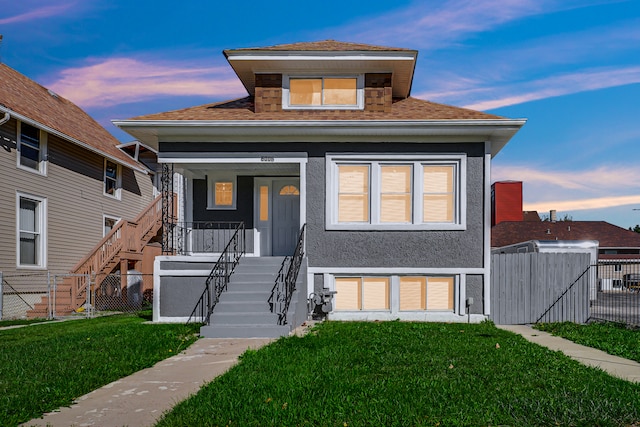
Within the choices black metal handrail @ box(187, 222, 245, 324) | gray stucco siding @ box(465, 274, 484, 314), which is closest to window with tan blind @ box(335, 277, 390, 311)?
gray stucco siding @ box(465, 274, 484, 314)

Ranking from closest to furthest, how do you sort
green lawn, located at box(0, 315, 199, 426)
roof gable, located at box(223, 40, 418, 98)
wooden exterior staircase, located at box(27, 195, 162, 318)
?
green lawn, located at box(0, 315, 199, 426) → roof gable, located at box(223, 40, 418, 98) → wooden exterior staircase, located at box(27, 195, 162, 318)

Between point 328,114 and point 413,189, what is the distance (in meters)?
2.86

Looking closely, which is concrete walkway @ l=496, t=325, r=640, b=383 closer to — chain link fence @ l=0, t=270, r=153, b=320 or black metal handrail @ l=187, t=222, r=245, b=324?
black metal handrail @ l=187, t=222, r=245, b=324

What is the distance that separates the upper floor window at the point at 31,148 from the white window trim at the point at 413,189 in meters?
10.5

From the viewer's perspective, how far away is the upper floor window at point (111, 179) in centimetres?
2185

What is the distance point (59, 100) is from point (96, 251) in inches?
343

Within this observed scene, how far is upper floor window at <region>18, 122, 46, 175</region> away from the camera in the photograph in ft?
55.4

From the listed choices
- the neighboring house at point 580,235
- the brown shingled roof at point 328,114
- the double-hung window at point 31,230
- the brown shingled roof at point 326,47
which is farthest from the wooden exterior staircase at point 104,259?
the neighboring house at point 580,235

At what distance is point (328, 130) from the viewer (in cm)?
1260

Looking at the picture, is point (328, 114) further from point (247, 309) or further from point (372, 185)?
point (247, 309)

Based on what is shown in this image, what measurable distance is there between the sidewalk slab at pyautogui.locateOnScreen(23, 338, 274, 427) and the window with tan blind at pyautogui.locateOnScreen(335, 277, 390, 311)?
4.34 m

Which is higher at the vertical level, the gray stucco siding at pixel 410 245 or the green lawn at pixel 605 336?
the gray stucco siding at pixel 410 245

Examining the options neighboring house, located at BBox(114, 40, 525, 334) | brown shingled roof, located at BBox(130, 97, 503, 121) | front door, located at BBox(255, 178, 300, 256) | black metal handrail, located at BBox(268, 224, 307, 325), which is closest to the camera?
black metal handrail, located at BBox(268, 224, 307, 325)

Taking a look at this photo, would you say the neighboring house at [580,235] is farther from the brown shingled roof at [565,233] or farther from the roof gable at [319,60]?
the roof gable at [319,60]
